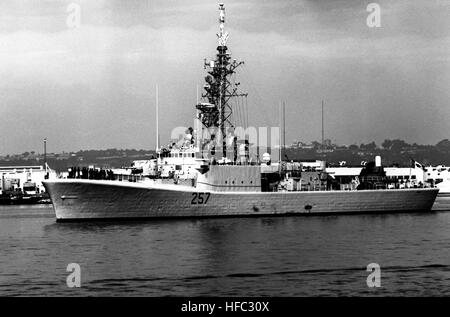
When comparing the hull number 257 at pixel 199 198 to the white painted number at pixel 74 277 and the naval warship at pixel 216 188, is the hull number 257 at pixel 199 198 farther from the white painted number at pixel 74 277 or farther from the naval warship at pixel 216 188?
the white painted number at pixel 74 277

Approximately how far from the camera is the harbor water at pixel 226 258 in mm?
32219

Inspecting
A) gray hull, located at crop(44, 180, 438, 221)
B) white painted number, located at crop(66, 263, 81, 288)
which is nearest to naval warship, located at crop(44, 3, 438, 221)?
gray hull, located at crop(44, 180, 438, 221)

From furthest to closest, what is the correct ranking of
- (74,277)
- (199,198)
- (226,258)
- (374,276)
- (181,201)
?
(199,198) → (181,201) → (226,258) → (74,277) → (374,276)

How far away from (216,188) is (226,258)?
88.8ft

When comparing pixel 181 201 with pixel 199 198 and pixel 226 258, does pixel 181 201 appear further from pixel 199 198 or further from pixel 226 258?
pixel 226 258

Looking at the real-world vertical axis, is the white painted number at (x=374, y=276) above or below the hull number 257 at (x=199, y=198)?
below

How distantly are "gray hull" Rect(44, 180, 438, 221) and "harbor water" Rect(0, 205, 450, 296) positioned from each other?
2.69 m

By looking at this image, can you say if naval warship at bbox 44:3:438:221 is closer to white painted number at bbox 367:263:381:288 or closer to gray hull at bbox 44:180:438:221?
gray hull at bbox 44:180:438:221

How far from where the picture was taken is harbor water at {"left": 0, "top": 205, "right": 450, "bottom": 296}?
32.2 meters

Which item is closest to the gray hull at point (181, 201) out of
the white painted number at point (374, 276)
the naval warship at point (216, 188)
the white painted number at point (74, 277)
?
the naval warship at point (216, 188)

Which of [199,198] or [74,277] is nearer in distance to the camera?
[74,277]

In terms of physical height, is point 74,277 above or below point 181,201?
below

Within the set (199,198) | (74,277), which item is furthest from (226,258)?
(199,198)

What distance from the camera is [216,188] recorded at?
221 feet
